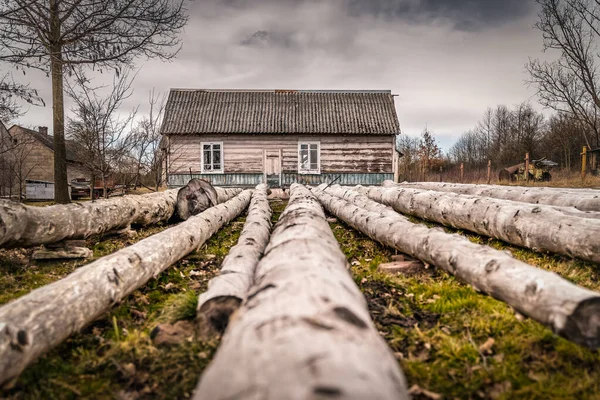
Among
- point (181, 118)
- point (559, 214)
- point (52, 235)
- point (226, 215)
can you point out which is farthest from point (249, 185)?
point (559, 214)

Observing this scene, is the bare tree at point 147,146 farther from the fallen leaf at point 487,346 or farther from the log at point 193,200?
the fallen leaf at point 487,346

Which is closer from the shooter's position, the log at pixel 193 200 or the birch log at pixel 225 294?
the birch log at pixel 225 294

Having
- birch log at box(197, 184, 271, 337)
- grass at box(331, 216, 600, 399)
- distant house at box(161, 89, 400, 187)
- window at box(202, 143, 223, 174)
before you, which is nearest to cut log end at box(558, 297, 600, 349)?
grass at box(331, 216, 600, 399)

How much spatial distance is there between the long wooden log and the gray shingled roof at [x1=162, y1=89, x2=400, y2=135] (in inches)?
496

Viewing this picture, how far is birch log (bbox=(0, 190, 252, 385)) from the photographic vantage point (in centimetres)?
182

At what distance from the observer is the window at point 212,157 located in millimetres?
18645

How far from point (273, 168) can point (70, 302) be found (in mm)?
16679

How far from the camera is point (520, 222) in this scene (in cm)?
434

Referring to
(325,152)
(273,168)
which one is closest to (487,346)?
(273,168)

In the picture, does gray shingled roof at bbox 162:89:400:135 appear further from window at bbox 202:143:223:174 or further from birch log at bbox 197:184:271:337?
birch log at bbox 197:184:271:337

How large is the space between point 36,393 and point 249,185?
16.9 m

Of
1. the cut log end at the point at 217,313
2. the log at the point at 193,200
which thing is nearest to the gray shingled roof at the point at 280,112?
the log at the point at 193,200

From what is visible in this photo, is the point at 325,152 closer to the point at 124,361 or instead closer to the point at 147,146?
the point at 147,146

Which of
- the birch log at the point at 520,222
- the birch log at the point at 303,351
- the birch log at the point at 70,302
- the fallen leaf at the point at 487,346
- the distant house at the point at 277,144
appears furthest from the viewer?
the distant house at the point at 277,144
